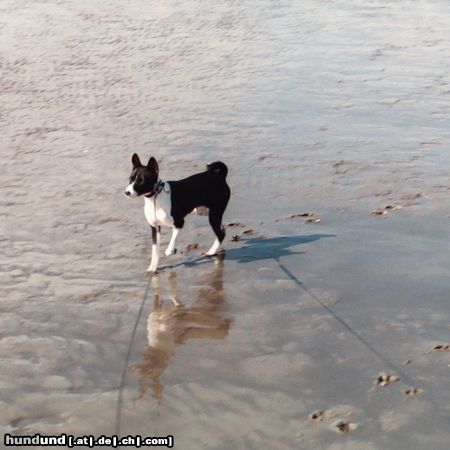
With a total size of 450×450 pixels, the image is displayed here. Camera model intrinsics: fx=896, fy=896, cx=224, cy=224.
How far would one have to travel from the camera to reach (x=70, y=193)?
11.7 m

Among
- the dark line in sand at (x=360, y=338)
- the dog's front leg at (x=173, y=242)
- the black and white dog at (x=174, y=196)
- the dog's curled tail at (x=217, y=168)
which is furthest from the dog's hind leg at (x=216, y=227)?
the dark line in sand at (x=360, y=338)

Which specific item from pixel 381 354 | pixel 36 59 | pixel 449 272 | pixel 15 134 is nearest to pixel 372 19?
pixel 36 59

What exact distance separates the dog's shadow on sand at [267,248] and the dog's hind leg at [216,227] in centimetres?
16

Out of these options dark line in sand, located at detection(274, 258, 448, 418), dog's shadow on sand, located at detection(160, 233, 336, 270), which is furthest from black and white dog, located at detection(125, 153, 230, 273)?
dark line in sand, located at detection(274, 258, 448, 418)

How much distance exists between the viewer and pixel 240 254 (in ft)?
31.3

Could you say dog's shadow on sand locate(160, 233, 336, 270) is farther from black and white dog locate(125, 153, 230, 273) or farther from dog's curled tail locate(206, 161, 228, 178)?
dog's curled tail locate(206, 161, 228, 178)

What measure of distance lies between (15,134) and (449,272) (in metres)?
8.29

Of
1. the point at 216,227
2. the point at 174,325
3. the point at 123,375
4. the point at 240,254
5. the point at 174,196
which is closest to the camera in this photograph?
the point at 123,375

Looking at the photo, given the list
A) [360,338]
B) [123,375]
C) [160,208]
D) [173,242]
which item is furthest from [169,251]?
[360,338]

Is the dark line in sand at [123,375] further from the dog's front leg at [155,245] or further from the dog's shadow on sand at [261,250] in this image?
the dog's shadow on sand at [261,250]

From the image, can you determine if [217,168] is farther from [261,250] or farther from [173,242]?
[261,250]

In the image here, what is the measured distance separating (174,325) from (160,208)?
4.60ft

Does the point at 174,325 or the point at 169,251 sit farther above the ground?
the point at 169,251

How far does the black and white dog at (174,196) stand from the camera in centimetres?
861
